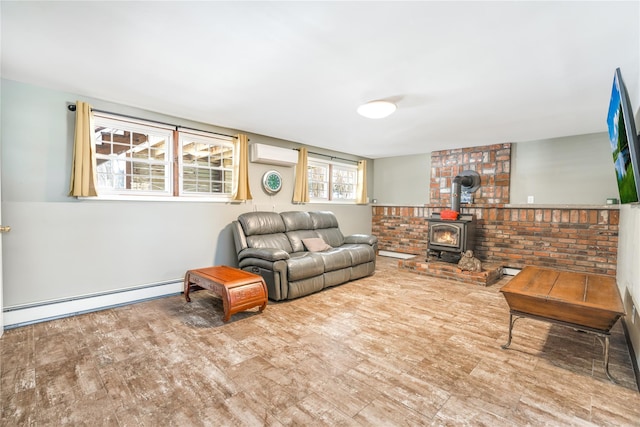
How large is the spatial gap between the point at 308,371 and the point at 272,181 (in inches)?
131

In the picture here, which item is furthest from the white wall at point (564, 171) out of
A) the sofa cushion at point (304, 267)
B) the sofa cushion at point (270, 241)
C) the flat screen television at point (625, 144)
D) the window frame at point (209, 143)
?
the window frame at point (209, 143)

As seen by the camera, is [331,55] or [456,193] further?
[456,193]

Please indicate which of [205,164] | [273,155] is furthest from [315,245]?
[205,164]

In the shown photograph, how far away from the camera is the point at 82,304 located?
3104 mm

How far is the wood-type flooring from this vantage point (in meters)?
1.64

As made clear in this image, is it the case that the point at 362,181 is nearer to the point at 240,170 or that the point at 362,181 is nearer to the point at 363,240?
the point at 363,240

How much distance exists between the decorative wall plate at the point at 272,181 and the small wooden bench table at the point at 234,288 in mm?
1828

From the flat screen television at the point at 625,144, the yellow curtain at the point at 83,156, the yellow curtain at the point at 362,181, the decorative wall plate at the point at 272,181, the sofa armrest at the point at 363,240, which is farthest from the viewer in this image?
the yellow curtain at the point at 362,181

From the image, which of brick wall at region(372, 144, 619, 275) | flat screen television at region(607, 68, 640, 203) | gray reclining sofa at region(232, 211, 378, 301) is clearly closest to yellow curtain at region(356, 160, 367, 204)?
brick wall at region(372, 144, 619, 275)

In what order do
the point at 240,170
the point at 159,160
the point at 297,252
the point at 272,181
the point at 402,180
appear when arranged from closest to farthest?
the point at 159,160 < the point at 240,170 < the point at 297,252 < the point at 272,181 < the point at 402,180

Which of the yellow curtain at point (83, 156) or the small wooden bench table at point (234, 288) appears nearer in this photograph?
the small wooden bench table at point (234, 288)

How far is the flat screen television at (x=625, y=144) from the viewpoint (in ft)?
5.86

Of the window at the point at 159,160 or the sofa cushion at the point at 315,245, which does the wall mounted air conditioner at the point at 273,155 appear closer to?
the window at the point at 159,160

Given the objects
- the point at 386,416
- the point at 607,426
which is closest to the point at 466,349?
the point at 607,426
